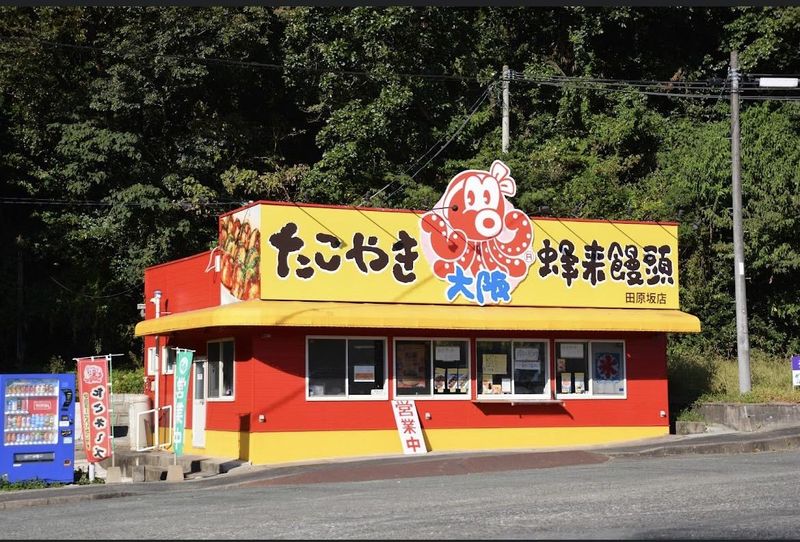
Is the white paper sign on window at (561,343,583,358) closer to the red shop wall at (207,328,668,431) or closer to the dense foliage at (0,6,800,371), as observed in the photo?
the red shop wall at (207,328,668,431)

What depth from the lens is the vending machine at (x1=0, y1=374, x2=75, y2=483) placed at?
19469 millimetres

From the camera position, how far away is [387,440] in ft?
76.0

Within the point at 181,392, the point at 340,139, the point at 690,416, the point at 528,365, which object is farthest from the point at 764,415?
the point at 340,139

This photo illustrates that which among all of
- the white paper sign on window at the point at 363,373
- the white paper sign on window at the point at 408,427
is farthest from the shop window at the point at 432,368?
the white paper sign on window at the point at 363,373

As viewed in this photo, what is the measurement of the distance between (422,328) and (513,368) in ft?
9.10

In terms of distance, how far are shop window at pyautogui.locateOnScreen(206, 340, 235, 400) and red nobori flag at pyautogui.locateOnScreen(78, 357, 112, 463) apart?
318cm

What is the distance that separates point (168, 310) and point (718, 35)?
2429 centimetres

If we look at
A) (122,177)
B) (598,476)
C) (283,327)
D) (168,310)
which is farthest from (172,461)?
(122,177)

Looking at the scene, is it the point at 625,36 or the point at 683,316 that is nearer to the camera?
the point at 683,316

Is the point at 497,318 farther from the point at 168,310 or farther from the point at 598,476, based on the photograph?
the point at 168,310

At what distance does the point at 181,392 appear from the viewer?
70.9 ft

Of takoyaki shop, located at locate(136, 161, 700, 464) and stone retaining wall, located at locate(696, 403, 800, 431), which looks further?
stone retaining wall, located at locate(696, 403, 800, 431)

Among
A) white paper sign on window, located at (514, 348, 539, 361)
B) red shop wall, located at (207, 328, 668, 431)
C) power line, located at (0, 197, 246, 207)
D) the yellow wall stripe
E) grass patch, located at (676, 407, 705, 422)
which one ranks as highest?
power line, located at (0, 197, 246, 207)

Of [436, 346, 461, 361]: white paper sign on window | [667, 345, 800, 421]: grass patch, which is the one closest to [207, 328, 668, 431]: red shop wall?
[436, 346, 461, 361]: white paper sign on window
